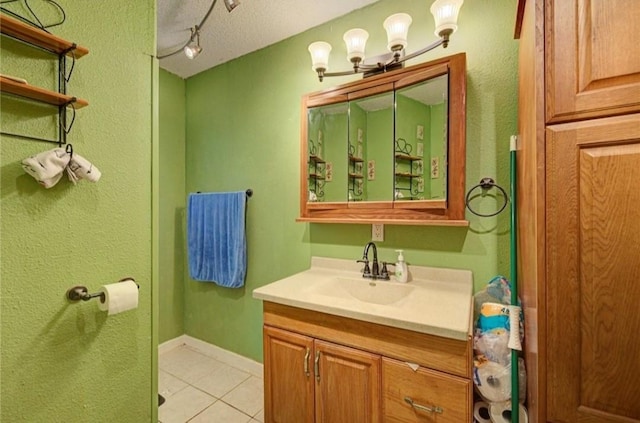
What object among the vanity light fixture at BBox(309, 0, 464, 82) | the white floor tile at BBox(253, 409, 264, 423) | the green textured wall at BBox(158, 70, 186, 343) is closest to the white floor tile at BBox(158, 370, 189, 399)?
the green textured wall at BBox(158, 70, 186, 343)

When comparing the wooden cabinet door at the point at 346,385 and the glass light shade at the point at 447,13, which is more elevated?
the glass light shade at the point at 447,13

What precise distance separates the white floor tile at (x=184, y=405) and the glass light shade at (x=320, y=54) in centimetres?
224

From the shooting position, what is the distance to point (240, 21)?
1.80 m

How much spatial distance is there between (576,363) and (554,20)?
89 cm

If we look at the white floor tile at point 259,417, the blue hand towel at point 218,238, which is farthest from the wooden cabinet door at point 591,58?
the white floor tile at point 259,417

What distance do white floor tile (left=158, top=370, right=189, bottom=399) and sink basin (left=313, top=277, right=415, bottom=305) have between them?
137 cm

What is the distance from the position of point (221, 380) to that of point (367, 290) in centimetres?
138

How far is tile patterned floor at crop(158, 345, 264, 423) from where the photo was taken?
→ 172 cm

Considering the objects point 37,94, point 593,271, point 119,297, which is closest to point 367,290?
point 593,271

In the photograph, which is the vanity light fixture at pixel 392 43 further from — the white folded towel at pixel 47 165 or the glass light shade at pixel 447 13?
the white folded towel at pixel 47 165

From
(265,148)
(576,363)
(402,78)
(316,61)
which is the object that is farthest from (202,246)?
(576,363)

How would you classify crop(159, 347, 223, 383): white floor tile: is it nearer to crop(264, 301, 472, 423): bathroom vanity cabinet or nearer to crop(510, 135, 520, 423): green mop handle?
crop(264, 301, 472, 423): bathroom vanity cabinet

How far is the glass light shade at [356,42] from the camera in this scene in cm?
153

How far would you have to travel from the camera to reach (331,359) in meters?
1.20
